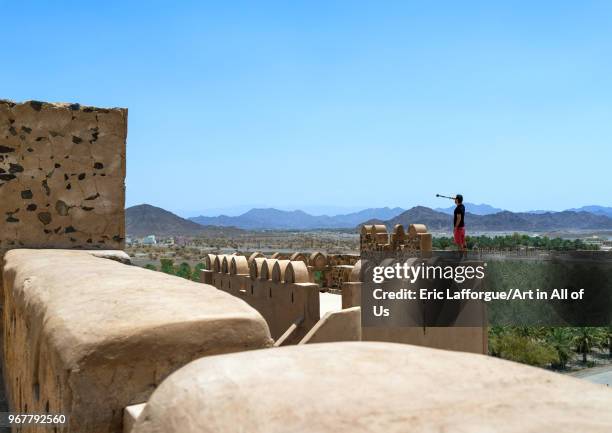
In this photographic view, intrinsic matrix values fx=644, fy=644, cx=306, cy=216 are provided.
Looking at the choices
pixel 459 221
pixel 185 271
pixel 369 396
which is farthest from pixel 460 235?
pixel 185 271

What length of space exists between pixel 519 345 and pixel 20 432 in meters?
33.7

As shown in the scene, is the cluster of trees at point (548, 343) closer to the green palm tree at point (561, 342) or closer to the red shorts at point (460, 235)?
the green palm tree at point (561, 342)

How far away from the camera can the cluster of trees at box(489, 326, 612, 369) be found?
110ft

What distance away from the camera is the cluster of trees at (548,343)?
33500 mm

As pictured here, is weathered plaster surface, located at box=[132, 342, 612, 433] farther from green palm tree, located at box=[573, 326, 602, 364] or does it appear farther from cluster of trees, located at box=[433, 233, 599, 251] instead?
cluster of trees, located at box=[433, 233, 599, 251]

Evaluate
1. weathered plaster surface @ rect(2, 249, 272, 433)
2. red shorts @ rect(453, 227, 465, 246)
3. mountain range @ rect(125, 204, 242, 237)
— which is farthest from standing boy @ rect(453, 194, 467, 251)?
mountain range @ rect(125, 204, 242, 237)

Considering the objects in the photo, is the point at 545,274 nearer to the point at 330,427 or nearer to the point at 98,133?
the point at 98,133

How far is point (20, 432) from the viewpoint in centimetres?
288

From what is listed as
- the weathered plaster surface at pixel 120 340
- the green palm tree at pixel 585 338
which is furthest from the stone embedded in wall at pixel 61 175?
the green palm tree at pixel 585 338

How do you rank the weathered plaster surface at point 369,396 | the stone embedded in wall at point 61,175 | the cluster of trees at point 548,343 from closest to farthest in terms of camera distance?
the weathered plaster surface at point 369,396
the stone embedded in wall at point 61,175
the cluster of trees at point 548,343

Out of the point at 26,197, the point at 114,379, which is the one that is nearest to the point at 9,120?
the point at 26,197

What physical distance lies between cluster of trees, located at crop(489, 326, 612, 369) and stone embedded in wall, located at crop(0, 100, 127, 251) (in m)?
29.9

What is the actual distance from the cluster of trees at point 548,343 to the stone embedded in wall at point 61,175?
29853mm

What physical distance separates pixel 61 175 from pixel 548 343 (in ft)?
121
